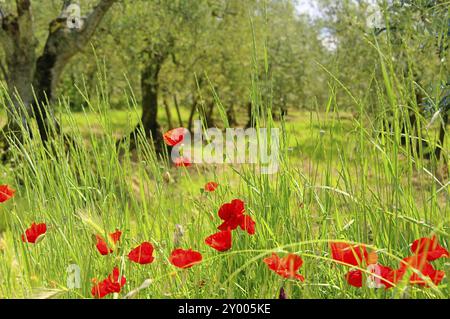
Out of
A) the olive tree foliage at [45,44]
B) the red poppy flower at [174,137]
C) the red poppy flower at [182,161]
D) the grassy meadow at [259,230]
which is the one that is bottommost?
the grassy meadow at [259,230]

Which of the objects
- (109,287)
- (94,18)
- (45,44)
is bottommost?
(109,287)

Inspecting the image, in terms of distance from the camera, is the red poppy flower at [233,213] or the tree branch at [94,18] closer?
the red poppy flower at [233,213]

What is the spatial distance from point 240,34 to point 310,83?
31.0ft

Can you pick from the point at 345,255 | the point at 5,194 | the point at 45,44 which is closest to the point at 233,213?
the point at 345,255

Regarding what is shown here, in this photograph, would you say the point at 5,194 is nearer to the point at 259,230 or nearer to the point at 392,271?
the point at 259,230

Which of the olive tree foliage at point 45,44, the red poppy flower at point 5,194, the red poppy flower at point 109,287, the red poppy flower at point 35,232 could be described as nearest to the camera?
the red poppy flower at point 109,287

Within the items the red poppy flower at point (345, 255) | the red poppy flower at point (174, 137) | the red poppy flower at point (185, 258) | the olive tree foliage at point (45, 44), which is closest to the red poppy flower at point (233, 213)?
the red poppy flower at point (185, 258)

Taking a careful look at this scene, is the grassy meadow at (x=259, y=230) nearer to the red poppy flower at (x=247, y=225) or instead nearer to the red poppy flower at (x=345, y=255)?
the red poppy flower at (x=247, y=225)

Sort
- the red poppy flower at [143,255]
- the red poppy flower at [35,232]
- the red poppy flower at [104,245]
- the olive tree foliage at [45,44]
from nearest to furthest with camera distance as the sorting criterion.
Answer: the red poppy flower at [143,255]
the red poppy flower at [104,245]
the red poppy flower at [35,232]
the olive tree foliage at [45,44]

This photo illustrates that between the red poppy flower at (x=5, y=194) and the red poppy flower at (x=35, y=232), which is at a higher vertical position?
the red poppy flower at (x=5, y=194)

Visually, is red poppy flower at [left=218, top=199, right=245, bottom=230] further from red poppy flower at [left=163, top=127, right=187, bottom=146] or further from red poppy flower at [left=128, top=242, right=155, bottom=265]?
red poppy flower at [left=163, top=127, right=187, bottom=146]

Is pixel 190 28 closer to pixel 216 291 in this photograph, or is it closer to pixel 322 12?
pixel 322 12

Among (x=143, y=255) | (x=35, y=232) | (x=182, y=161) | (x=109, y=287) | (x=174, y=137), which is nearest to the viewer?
(x=109, y=287)

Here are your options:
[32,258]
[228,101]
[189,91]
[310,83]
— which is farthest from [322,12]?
[32,258]
